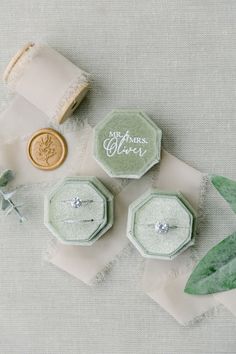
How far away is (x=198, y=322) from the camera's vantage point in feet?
3.70

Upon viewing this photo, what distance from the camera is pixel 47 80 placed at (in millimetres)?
1059

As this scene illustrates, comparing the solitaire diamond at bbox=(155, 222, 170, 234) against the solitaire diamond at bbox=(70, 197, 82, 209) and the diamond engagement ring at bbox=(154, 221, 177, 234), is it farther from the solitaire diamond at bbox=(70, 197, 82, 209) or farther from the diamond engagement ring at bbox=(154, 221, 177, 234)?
the solitaire diamond at bbox=(70, 197, 82, 209)

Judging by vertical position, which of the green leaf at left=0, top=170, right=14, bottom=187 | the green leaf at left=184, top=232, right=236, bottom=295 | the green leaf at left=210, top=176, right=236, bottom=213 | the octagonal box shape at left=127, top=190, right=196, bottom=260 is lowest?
the green leaf at left=184, top=232, right=236, bottom=295

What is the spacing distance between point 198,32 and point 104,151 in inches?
11.4

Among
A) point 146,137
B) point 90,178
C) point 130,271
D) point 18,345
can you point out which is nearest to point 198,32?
point 146,137

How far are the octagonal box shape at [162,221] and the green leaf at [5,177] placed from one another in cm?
25

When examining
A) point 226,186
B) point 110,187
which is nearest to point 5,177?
point 110,187

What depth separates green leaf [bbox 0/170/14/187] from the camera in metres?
1.11

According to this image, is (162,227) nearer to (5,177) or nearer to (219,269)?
(219,269)

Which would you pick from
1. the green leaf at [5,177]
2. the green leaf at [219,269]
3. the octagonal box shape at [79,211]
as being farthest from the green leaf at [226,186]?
the green leaf at [5,177]

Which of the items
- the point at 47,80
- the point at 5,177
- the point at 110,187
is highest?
the point at 47,80

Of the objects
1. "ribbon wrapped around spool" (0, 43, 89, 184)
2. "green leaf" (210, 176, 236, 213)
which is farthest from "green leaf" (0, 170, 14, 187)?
"green leaf" (210, 176, 236, 213)

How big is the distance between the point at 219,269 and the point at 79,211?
11.0 inches

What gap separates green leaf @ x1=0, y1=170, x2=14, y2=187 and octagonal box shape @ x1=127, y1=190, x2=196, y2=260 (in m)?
0.25
